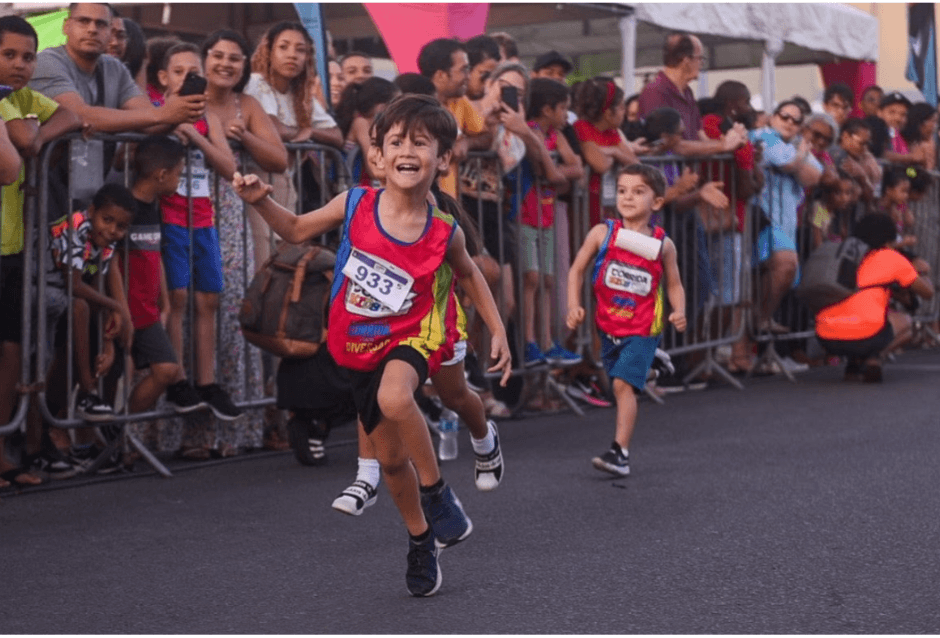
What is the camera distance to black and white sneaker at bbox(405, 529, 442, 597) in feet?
16.3

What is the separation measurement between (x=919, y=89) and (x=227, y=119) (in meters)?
11.4

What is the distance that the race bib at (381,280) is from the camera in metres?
4.99

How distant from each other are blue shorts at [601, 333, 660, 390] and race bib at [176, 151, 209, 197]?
2101mm

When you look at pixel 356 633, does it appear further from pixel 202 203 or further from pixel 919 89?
pixel 919 89

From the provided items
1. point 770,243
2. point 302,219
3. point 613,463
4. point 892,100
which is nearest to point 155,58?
point 613,463

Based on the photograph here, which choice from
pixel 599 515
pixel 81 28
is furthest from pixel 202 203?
pixel 599 515

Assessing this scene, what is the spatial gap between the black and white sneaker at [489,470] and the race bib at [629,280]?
2.26 meters

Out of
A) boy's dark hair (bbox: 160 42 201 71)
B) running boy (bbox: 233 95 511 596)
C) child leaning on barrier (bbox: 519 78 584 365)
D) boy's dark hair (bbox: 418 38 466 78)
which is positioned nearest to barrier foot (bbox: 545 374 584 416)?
child leaning on barrier (bbox: 519 78 584 365)

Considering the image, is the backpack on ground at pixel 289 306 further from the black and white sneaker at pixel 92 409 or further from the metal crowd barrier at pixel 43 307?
the black and white sneaker at pixel 92 409

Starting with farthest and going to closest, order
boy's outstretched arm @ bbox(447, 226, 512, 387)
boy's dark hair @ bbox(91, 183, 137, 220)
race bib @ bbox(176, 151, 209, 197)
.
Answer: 1. race bib @ bbox(176, 151, 209, 197)
2. boy's dark hair @ bbox(91, 183, 137, 220)
3. boy's outstretched arm @ bbox(447, 226, 512, 387)

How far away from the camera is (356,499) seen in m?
5.32

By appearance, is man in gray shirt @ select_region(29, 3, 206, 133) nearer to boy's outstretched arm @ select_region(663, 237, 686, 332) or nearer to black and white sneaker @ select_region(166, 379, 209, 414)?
black and white sneaker @ select_region(166, 379, 209, 414)

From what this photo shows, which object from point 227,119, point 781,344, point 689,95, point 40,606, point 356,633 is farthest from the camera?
point 781,344

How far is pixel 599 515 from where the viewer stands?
21.3 feet
